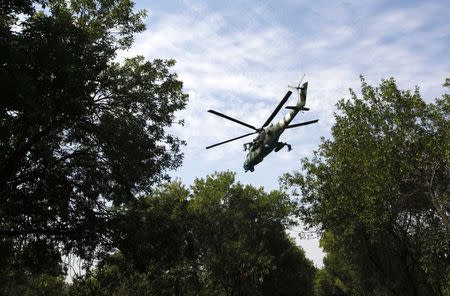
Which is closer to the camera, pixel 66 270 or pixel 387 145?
pixel 66 270

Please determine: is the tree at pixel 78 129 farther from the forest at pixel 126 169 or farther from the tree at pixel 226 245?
the tree at pixel 226 245

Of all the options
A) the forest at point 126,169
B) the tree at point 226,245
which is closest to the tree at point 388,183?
the forest at point 126,169

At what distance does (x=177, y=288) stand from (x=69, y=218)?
79.8 feet

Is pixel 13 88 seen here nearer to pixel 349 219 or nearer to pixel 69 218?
pixel 69 218

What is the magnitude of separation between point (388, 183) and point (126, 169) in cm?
1490

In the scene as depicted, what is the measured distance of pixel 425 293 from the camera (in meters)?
31.9

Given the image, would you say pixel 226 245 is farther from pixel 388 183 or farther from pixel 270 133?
pixel 270 133

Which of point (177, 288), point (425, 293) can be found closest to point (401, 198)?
A: point (425, 293)

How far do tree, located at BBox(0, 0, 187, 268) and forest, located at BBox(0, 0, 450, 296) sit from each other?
0.17ft

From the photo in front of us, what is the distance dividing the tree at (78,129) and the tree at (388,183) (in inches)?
464

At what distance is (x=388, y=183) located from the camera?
74.8 feet

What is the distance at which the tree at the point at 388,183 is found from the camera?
72.9 feet

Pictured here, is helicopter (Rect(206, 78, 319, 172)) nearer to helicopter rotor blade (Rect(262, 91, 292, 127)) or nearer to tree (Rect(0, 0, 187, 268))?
helicopter rotor blade (Rect(262, 91, 292, 127))

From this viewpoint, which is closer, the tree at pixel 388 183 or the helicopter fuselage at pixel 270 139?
the helicopter fuselage at pixel 270 139
